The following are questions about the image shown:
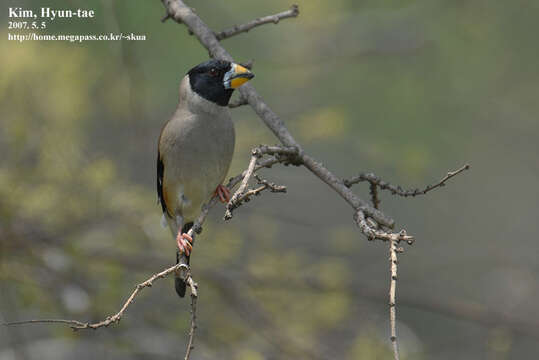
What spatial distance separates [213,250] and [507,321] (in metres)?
2.42

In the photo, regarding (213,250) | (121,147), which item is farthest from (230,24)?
(213,250)

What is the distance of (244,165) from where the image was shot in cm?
565

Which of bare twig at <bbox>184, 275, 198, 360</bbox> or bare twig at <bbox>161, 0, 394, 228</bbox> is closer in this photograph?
bare twig at <bbox>184, 275, 198, 360</bbox>

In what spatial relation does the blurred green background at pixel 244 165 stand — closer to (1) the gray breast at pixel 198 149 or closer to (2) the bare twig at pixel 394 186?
(1) the gray breast at pixel 198 149

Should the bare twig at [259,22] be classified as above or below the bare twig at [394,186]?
above

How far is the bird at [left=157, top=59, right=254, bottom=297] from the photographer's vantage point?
3756mm

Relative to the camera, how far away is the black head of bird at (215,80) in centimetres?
360

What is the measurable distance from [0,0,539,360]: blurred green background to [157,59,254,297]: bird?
1.80 feet

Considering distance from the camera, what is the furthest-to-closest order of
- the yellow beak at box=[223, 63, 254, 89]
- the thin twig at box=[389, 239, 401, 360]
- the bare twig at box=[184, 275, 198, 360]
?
the yellow beak at box=[223, 63, 254, 89] → the bare twig at box=[184, 275, 198, 360] → the thin twig at box=[389, 239, 401, 360]

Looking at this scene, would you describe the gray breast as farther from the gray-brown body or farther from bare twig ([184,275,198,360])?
bare twig ([184,275,198,360])

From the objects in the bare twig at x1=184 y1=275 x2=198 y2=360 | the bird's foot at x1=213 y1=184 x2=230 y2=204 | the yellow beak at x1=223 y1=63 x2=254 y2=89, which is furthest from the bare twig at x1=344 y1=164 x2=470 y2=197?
the bird's foot at x1=213 y1=184 x2=230 y2=204

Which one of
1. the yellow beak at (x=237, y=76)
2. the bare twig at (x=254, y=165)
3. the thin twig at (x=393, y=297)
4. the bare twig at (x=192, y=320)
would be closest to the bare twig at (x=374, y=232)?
the thin twig at (x=393, y=297)

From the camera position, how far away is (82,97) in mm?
5914

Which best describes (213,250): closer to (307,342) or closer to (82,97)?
(307,342)
